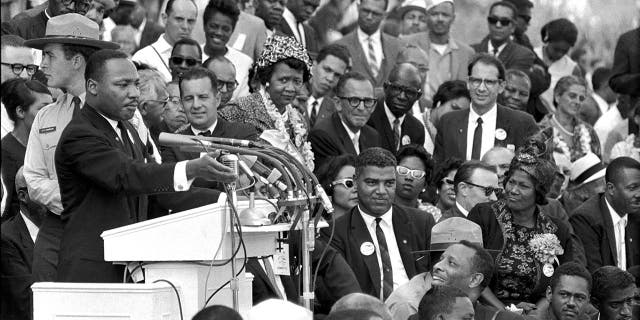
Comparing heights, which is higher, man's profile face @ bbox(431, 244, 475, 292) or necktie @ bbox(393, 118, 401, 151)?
necktie @ bbox(393, 118, 401, 151)

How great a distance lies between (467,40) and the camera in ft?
49.8

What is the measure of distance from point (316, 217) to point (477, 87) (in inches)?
190

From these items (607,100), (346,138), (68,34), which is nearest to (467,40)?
(607,100)

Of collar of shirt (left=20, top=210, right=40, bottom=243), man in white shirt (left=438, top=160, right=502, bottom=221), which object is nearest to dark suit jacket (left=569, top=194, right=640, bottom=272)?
man in white shirt (left=438, top=160, right=502, bottom=221)

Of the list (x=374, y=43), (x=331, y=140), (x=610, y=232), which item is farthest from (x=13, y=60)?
(x=610, y=232)

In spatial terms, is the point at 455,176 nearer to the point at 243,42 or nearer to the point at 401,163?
the point at 401,163

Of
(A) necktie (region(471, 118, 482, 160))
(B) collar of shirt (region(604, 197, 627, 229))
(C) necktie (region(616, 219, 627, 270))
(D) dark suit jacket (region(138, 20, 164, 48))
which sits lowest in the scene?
(C) necktie (region(616, 219, 627, 270))

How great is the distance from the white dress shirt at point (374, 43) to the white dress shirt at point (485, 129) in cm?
178

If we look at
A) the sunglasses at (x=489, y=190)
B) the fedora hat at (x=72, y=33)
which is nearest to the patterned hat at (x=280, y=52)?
the sunglasses at (x=489, y=190)

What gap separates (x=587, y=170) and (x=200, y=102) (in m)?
4.14

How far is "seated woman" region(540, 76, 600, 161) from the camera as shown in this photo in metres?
11.6

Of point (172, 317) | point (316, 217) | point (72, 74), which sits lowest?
point (172, 317)

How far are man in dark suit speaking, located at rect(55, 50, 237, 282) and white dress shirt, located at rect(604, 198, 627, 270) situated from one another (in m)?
4.42

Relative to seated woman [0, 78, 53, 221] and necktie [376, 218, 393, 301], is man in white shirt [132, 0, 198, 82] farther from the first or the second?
necktie [376, 218, 393, 301]
